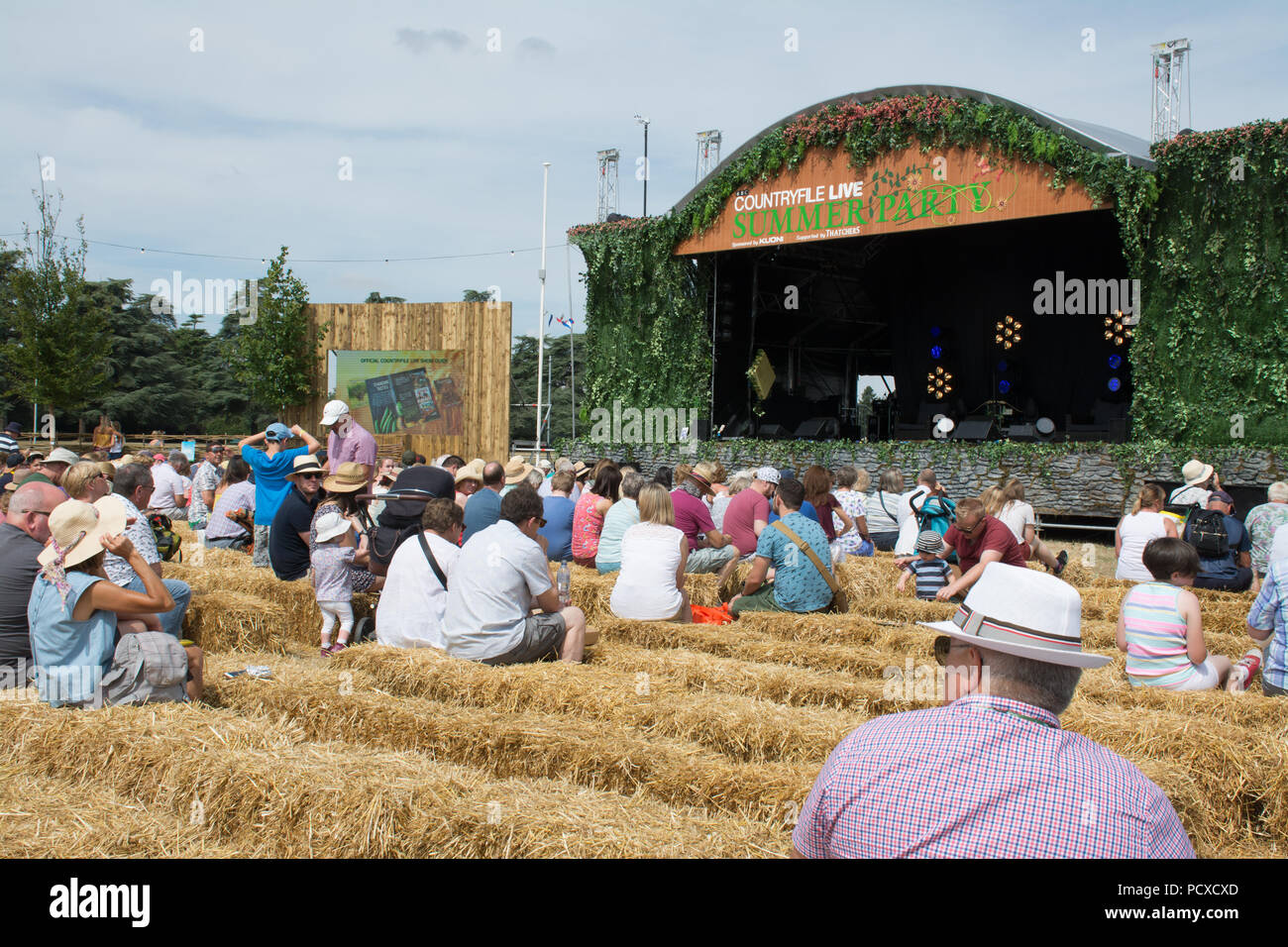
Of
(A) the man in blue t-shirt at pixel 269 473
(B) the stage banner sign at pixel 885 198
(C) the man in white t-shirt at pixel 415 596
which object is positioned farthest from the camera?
(B) the stage banner sign at pixel 885 198

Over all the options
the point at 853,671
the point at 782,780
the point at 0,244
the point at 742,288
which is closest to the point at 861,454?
the point at 742,288

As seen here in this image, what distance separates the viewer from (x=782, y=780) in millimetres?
3652

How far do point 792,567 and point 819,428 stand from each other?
13.8 m

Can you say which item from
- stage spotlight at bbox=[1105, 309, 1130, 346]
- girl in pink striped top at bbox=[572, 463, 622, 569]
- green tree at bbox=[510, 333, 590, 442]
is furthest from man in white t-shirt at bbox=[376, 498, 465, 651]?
green tree at bbox=[510, 333, 590, 442]

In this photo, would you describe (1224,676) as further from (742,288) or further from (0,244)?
(0,244)

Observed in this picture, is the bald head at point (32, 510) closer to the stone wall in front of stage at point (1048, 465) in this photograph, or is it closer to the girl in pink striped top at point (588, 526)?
the girl in pink striped top at point (588, 526)

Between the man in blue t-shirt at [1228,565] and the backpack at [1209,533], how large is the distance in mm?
25

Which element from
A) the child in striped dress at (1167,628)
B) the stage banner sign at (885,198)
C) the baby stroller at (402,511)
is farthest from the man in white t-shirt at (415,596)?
the stage banner sign at (885,198)

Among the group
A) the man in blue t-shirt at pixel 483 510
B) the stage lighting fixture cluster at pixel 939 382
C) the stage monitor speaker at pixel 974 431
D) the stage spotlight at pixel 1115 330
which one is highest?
the stage spotlight at pixel 1115 330

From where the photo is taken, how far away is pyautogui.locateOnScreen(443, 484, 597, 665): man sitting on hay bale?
558 centimetres

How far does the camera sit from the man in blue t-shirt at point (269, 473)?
28.6ft

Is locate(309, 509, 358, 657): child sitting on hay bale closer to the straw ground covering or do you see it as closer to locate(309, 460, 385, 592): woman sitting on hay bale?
locate(309, 460, 385, 592): woman sitting on hay bale

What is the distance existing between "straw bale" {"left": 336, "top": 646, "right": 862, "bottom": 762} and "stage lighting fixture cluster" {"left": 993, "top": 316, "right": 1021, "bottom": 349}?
19.2m

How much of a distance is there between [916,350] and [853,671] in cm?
1897
